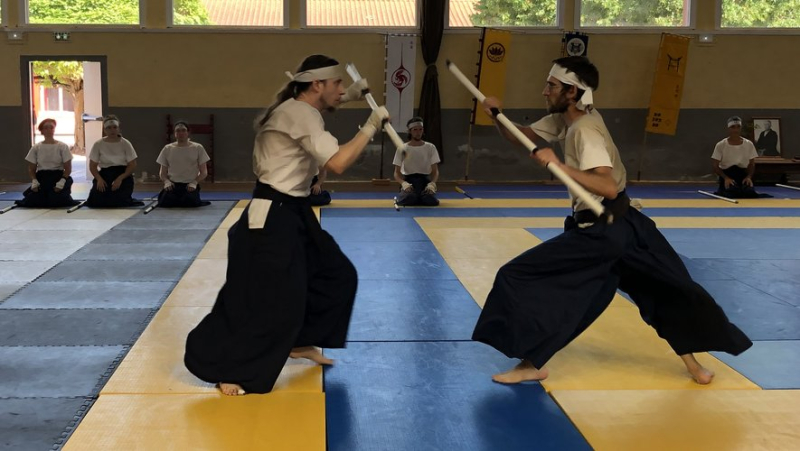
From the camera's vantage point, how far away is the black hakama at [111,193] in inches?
449

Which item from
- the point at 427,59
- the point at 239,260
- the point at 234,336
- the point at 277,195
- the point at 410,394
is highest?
the point at 427,59

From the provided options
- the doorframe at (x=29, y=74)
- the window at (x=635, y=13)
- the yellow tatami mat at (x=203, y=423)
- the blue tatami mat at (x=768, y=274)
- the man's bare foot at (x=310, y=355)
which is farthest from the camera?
the window at (x=635, y=13)

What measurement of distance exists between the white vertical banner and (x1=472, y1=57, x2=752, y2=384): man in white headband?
37.5 ft

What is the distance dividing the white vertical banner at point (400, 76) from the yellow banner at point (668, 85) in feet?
16.5

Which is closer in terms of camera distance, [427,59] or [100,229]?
[100,229]

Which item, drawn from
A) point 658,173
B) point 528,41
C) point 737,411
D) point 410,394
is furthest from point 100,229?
point 658,173

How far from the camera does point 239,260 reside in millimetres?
4023

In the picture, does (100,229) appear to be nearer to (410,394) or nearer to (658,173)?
(410,394)

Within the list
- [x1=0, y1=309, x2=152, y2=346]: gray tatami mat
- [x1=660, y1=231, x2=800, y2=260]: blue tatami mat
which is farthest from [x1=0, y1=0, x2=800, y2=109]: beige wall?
[x1=0, y1=309, x2=152, y2=346]: gray tatami mat

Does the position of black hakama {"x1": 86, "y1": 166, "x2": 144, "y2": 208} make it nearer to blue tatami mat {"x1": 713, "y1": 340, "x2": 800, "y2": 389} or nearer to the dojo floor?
the dojo floor

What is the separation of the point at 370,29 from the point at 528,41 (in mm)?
3274

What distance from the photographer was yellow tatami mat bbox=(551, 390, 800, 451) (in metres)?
3.51

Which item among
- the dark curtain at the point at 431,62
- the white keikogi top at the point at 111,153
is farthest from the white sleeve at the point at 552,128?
the dark curtain at the point at 431,62

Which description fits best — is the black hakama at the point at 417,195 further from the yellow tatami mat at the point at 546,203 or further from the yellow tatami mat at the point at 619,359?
the yellow tatami mat at the point at 619,359
